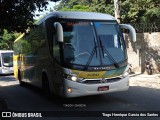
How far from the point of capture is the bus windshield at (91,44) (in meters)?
10.1

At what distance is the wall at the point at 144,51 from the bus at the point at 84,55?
33.9 feet

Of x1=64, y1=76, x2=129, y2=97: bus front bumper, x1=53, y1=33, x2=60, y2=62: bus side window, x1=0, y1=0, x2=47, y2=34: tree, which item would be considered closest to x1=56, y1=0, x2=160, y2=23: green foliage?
x1=53, y1=33, x2=60, y2=62: bus side window

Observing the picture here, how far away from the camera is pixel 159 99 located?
11344 mm

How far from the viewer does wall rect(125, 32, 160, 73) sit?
838 inches

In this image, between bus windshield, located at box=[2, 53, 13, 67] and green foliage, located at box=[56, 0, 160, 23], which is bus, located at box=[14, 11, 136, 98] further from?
bus windshield, located at box=[2, 53, 13, 67]

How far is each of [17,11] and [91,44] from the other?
103 inches

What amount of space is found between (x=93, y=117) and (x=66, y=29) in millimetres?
3149

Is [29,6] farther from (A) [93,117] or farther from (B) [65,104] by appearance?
(A) [93,117]

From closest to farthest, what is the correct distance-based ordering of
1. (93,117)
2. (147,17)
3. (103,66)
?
1. (93,117)
2. (103,66)
3. (147,17)

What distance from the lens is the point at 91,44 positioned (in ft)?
34.0

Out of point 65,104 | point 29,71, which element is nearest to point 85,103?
point 65,104

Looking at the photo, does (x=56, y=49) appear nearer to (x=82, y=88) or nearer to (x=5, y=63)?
(x=82, y=88)

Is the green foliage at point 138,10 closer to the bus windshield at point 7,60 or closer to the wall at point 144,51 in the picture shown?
the wall at point 144,51

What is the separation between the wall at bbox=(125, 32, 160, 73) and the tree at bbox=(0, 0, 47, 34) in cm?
1195
